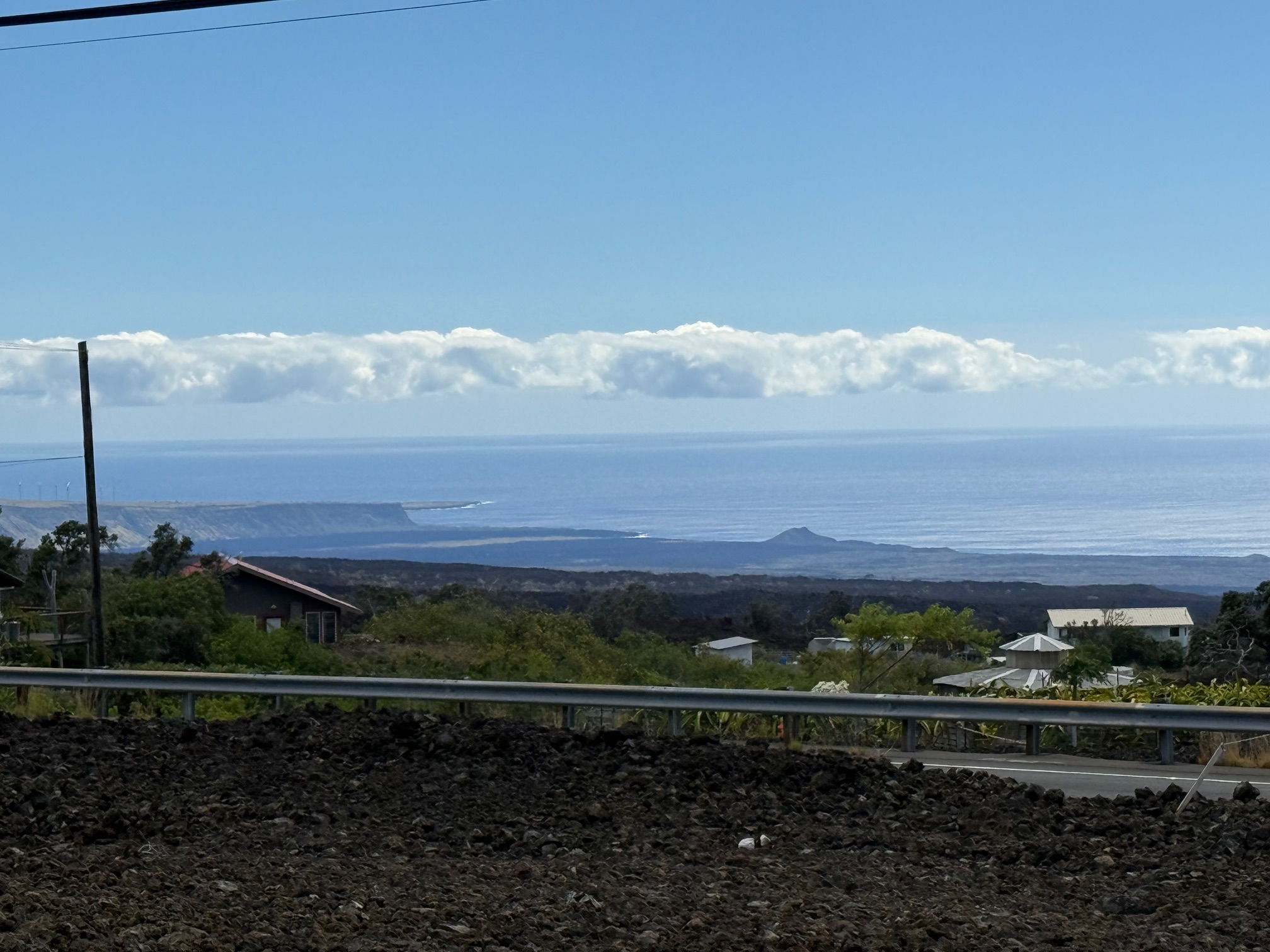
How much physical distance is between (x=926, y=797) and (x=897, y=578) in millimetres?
177933

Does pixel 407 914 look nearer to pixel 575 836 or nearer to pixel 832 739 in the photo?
pixel 575 836

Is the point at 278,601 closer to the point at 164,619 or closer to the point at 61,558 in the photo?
the point at 61,558

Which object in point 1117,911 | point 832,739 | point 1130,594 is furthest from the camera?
point 1130,594

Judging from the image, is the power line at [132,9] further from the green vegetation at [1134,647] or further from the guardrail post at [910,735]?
the green vegetation at [1134,647]

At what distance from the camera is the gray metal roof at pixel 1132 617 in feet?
266

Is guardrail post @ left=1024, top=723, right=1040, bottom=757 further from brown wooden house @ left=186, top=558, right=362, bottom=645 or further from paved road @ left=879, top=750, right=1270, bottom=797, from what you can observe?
brown wooden house @ left=186, top=558, right=362, bottom=645

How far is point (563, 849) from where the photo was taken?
840cm

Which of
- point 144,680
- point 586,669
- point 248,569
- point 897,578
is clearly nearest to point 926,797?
point 144,680

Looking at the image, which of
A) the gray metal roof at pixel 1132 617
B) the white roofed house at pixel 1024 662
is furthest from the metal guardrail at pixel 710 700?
the gray metal roof at pixel 1132 617

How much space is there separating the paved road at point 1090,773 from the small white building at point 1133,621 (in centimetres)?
6014

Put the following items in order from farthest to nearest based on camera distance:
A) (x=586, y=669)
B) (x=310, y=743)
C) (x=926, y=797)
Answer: (x=586, y=669)
(x=310, y=743)
(x=926, y=797)

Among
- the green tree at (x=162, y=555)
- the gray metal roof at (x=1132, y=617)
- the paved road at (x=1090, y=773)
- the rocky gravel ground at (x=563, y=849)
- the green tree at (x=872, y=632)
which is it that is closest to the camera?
the rocky gravel ground at (x=563, y=849)

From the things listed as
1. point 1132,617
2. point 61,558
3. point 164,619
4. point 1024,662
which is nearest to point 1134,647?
point 1024,662

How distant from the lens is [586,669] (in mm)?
27641
